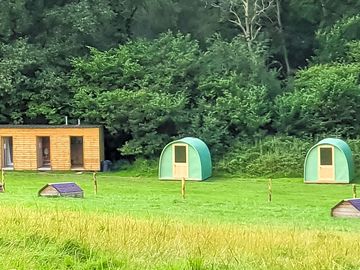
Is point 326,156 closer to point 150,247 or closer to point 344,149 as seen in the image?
point 344,149

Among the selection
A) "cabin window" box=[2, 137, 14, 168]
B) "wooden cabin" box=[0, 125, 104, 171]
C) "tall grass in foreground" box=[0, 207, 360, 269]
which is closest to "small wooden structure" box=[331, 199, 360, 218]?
"tall grass in foreground" box=[0, 207, 360, 269]

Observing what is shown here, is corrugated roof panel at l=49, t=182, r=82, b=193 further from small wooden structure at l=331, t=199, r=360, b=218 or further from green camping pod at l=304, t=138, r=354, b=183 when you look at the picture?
green camping pod at l=304, t=138, r=354, b=183

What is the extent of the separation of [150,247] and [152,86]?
2744cm

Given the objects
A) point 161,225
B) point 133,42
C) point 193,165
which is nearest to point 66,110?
point 133,42

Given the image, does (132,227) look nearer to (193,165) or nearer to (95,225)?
(95,225)

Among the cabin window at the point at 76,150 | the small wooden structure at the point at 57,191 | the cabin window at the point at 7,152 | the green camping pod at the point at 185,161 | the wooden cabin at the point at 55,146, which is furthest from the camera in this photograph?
the cabin window at the point at 7,152

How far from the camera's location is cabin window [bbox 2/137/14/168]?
34.0 meters

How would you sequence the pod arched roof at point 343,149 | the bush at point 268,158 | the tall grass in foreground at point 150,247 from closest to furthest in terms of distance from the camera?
1. the tall grass in foreground at point 150,247
2. the pod arched roof at point 343,149
3. the bush at point 268,158

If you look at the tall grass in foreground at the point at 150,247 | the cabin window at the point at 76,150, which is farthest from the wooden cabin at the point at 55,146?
the tall grass in foreground at the point at 150,247

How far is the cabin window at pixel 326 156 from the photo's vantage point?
95.3 ft

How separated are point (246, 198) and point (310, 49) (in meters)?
25.2

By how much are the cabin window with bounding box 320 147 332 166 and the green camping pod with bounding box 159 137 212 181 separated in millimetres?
4761

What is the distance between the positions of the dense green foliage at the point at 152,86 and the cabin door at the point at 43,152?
1637 mm

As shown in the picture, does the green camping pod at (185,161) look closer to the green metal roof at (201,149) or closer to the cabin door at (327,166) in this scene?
the green metal roof at (201,149)
